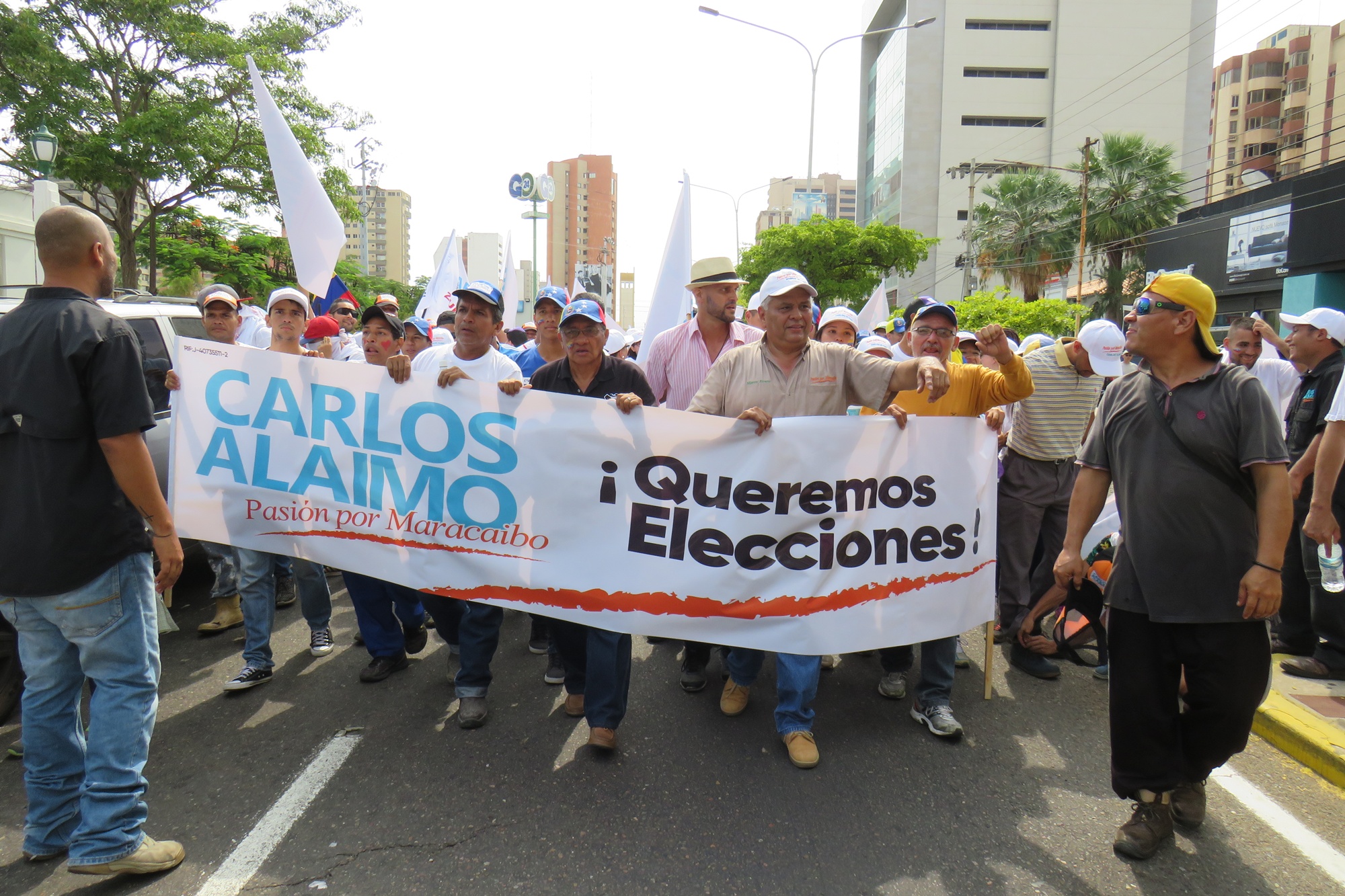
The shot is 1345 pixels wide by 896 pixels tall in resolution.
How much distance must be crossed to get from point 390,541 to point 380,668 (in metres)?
0.96

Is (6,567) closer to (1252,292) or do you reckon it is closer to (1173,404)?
(1173,404)

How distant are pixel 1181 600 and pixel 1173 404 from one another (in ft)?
2.28

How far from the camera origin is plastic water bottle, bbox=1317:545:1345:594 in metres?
4.17

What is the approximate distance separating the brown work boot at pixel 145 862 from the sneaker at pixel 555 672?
78.1 inches

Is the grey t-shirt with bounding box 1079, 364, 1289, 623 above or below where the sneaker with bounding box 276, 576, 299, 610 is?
above

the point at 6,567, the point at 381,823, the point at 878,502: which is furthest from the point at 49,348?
the point at 878,502

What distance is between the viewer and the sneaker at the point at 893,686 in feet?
14.5

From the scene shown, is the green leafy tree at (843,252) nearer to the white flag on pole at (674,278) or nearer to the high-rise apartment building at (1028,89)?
the white flag on pole at (674,278)

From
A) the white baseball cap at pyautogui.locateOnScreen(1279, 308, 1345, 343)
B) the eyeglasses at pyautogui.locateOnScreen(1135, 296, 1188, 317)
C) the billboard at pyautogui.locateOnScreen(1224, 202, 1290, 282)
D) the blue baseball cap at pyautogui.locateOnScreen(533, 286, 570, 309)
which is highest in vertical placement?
the billboard at pyautogui.locateOnScreen(1224, 202, 1290, 282)

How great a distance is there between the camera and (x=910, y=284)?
65.6 meters

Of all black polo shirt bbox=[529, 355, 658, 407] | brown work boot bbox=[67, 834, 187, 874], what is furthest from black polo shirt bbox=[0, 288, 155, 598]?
black polo shirt bbox=[529, 355, 658, 407]

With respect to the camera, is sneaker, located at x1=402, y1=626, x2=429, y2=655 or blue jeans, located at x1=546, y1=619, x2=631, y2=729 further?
sneaker, located at x1=402, y1=626, x2=429, y2=655

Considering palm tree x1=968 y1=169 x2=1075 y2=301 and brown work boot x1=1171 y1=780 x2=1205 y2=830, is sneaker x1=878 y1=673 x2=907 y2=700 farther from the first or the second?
palm tree x1=968 y1=169 x2=1075 y2=301

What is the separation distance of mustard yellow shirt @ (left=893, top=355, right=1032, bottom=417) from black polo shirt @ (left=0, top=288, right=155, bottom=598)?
331 centimetres
